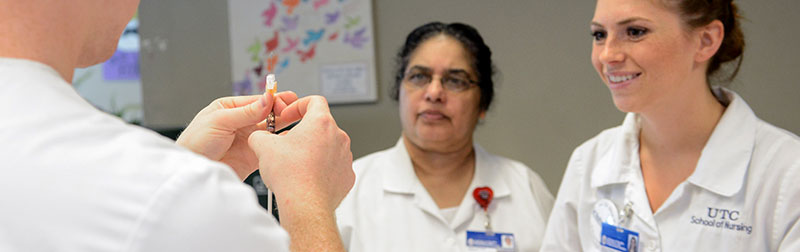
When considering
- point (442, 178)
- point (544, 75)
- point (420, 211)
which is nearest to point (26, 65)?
point (420, 211)

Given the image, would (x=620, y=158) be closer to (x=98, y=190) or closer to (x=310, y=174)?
(x=310, y=174)

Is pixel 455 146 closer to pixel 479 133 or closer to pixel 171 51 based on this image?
pixel 479 133

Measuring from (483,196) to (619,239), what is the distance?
60cm

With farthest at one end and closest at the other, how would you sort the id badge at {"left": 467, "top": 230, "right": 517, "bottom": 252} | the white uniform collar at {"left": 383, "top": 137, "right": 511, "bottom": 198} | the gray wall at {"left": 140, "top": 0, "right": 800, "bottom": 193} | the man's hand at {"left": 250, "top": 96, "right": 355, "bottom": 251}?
the gray wall at {"left": 140, "top": 0, "right": 800, "bottom": 193}, the white uniform collar at {"left": 383, "top": 137, "right": 511, "bottom": 198}, the id badge at {"left": 467, "top": 230, "right": 517, "bottom": 252}, the man's hand at {"left": 250, "top": 96, "right": 355, "bottom": 251}

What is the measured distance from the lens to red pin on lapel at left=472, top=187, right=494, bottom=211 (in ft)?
6.77

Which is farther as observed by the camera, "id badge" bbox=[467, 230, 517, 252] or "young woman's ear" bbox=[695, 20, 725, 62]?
"id badge" bbox=[467, 230, 517, 252]

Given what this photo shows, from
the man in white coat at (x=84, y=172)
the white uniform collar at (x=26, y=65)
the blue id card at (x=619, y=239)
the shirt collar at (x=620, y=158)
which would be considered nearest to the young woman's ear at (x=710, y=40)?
the shirt collar at (x=620, y=158)

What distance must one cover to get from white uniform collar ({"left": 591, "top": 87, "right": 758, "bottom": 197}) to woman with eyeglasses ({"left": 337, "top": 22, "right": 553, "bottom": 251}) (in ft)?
1.54

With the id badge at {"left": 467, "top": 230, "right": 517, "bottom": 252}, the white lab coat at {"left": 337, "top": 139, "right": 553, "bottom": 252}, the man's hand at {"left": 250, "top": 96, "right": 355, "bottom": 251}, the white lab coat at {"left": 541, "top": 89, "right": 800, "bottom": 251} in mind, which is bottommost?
the id badge at {"left": 467, "top": 230, "right": 517, "bottom": 252}

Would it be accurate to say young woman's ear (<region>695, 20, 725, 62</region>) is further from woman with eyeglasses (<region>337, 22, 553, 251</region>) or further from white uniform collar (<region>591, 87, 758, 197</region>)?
woman with eyeglasses (<region>337, 22, 553, 251</region>)

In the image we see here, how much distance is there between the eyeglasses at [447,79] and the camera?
7.06 ft

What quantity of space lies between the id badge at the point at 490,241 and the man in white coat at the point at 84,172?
4.84ft

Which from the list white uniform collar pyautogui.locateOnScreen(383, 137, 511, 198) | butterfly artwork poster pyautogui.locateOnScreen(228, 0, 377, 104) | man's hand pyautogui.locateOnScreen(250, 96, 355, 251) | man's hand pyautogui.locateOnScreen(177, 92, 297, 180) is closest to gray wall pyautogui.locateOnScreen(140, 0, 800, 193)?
butterfly artwork poster pyautogui.locateOnScreen(228, 0, 377, 104)

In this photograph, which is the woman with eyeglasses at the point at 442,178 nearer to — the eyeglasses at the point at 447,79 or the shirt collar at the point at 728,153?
the eyeglasses at the point at 447,79
